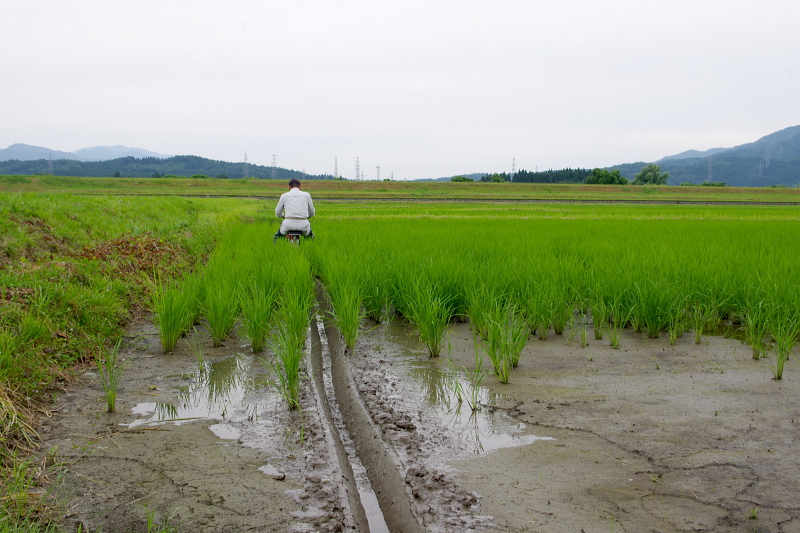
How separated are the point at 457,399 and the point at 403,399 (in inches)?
12.9

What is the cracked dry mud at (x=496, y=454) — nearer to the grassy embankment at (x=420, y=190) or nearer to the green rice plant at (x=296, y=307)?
the green rice plant at (x=296, y=307)

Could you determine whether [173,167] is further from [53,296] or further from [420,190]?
[53,296]

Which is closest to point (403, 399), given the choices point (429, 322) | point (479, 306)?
point (429, 322)

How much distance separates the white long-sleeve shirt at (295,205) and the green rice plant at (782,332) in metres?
6.27

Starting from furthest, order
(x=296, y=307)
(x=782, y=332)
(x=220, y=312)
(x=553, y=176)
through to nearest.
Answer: (x=553, y=176) < (x=220, y=312) < (x=296, y=307) < (x=782, y=332)

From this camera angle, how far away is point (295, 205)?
8.36 m

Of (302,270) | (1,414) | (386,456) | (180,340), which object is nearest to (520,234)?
(302,270)

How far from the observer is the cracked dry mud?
6.32ft

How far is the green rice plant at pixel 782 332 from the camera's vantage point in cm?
341

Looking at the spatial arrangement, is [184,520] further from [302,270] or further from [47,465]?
[302,270]

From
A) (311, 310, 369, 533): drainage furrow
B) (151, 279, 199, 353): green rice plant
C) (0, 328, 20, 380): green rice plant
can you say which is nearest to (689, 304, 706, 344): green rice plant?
(311, 310, 369, 533): drainage furrow

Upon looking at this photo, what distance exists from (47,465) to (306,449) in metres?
1.11

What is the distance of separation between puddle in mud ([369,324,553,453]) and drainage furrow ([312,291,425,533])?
301 mm

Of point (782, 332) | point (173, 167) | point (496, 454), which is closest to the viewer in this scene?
point (496, 454)
